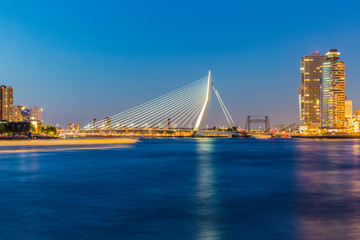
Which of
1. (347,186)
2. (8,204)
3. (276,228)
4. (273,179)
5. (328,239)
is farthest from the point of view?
(273,179)

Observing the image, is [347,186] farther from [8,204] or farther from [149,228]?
[8,204]

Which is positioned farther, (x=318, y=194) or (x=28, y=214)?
(x=318, y=194)

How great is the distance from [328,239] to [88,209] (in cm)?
878

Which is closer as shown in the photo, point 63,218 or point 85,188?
point 63,218

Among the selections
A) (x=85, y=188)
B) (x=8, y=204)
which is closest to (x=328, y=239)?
(x=8, y=204)

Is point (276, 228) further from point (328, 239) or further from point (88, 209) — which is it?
point (88, 209)

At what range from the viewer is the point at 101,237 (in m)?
11.0

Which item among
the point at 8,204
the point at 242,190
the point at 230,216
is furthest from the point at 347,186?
the point at 8,204

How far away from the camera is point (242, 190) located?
21.0 meters

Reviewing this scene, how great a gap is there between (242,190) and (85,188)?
8531 mm

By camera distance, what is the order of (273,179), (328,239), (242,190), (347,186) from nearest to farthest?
(328,239) < (242,190) < (347,186) < (273,179)

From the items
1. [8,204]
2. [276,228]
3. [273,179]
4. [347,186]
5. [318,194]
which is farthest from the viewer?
[273,179]

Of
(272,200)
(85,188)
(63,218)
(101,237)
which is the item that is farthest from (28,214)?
(272,200)

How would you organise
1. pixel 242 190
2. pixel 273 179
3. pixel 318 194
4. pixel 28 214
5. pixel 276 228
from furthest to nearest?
pixel 273 179
pixel 242 190
pixel 318 194
pixel 28 214
pixel 276 228
